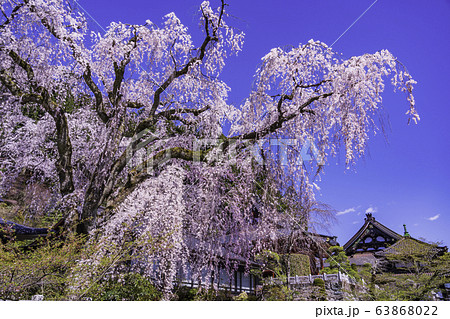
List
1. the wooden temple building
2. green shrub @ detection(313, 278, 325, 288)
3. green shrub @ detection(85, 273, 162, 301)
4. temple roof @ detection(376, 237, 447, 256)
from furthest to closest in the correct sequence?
the wooden temple building → green shrub @ detection(313, 278, 325, 288) → temple roof @ detection(376, 237, 447, 256) → green shrub @ detection(85, 273, 162, 301)

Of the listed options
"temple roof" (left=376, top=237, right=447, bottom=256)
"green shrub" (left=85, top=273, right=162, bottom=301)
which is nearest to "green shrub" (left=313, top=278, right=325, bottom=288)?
"temple roof" (left=376, top=237, right=447, bottom=256)

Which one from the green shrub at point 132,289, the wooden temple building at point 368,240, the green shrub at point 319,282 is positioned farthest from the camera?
the wooden temple building at point 368,240

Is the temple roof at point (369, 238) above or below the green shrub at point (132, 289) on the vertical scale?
above

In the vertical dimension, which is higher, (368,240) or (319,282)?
(368,240)

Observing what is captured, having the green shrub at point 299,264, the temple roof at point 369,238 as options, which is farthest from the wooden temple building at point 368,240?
the green shrub at point 299,264

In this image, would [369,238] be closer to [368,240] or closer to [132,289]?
[368,240]

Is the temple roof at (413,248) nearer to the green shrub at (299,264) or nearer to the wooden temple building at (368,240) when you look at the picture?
the wooden temple building at (368,240)

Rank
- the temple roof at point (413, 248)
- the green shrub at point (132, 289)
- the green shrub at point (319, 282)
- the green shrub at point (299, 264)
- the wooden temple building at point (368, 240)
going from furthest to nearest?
the wooden temple building at point (368, 240) → the green shrub at point (299, 264) → the green shrub at point (319, 282) → the temple roof at point (413, 248) → the green shrub at point (132, 289)

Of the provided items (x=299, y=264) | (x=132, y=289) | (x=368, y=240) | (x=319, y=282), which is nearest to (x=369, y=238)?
(x=368, y=240)

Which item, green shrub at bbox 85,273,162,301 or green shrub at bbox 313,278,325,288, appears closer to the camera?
green shrub at bbox 85,273,162,301

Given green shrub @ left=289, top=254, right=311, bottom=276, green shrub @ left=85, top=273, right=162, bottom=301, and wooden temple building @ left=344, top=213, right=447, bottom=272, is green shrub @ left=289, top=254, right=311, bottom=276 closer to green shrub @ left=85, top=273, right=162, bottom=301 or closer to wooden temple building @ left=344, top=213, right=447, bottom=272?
wooden temple building @ left=344, top=213, right=447, bottom=272
